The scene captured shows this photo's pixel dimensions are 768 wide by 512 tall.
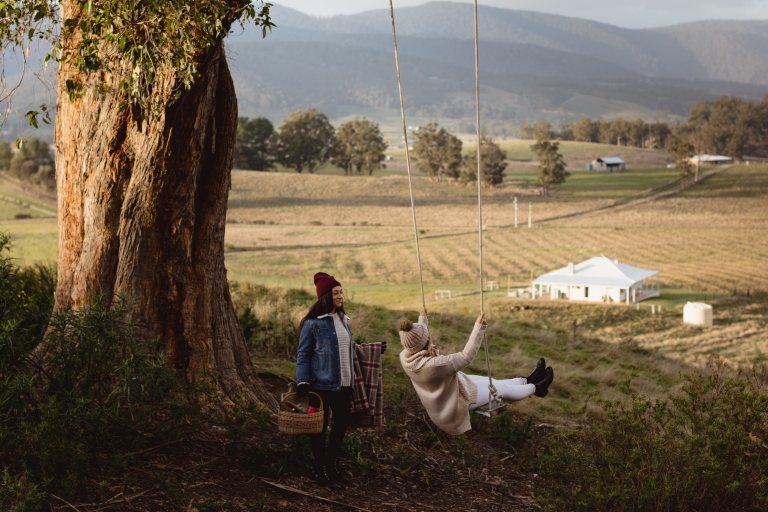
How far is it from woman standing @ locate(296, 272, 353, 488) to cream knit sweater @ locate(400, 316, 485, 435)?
0.76 metres

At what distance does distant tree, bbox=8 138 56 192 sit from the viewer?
7575 cm

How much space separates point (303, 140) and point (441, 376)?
327 feet

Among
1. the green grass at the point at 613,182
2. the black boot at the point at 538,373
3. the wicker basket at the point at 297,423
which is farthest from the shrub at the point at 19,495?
the green grass at the point at 613,182

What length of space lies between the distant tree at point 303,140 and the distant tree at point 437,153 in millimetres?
A: 11704

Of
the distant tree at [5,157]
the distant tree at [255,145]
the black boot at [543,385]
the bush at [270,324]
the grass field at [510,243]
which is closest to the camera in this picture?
the black boot at [543,385]

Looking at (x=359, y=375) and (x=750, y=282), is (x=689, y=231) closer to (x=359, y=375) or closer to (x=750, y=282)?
(x=750, y=282)

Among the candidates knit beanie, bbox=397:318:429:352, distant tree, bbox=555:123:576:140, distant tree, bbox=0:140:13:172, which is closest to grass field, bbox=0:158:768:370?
knit beanie, bbox=397:318:429:352

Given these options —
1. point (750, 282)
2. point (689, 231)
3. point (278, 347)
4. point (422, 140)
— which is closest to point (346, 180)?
point (422, 140)

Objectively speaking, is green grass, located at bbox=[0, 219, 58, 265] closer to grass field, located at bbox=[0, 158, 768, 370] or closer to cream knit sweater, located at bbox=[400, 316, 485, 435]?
grass field, located at bbox=[0, 158, 768, 370]

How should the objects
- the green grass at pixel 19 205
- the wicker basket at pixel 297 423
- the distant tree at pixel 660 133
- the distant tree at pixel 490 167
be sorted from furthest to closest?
the distant tree at pixel 660 133
the distant tree at pixel 490 167
the green grass at pixel 19 205
the wicker basket at pixel 297 423

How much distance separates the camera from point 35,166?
7819 cm

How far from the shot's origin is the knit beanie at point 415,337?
6.26m

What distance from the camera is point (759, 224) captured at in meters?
63.2

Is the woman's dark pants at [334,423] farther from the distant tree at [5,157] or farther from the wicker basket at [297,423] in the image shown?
the distant tree at [5,157]
